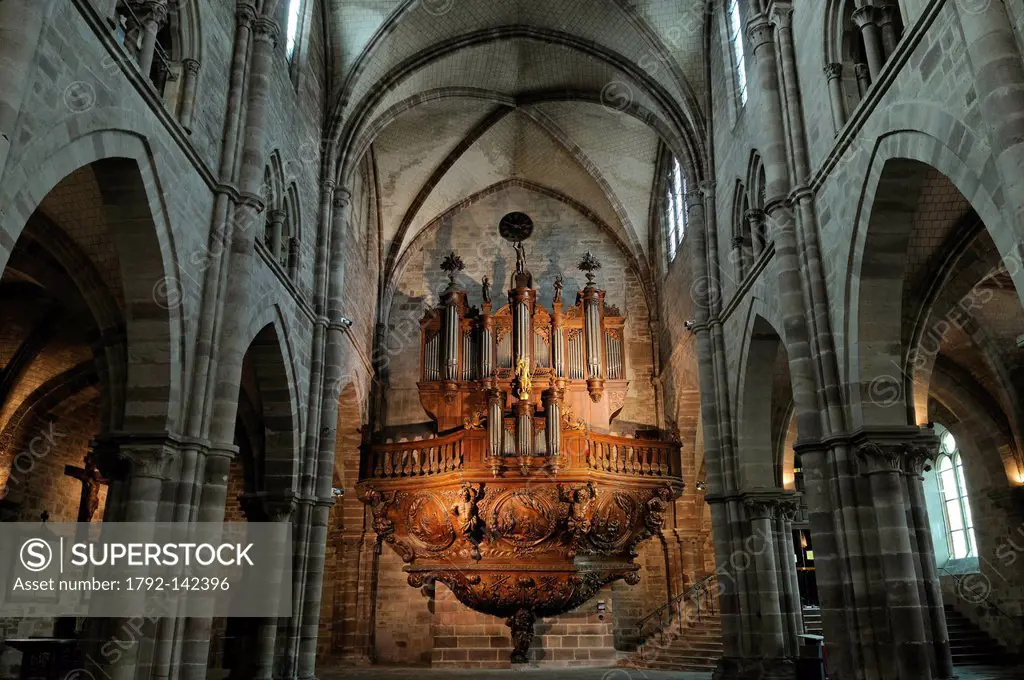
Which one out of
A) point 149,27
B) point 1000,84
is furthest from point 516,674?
point 1000,84

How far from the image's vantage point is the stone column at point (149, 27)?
10008 mm

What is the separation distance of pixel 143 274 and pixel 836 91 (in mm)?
9263

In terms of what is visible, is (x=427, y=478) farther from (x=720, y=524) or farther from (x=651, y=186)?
(x=651, y=186)

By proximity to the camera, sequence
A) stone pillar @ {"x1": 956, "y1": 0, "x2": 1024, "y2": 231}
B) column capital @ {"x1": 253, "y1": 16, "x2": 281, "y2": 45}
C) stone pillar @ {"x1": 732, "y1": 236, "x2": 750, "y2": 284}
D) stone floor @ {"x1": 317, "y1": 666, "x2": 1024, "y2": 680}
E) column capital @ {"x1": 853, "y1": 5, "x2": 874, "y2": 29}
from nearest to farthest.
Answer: stone pillar @ {"x1": 956, "y1": 0, "x2": 1024, "y2": 231} < column capital @ {"x1": 853, "y1": 5, "x2": 874, "y2": 29} < column capital @ {"x1": 253, "y1": 16, "x2": 281, "y2": 45} < stone pillar @ {"x1": 732, "y1": 236, "x2": 750, "y2": 284} < stone floor @ {"x1": 317, "y1": 666, "x2": 1024, "y2": 680}

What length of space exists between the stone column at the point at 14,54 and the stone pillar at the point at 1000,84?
7834 mm

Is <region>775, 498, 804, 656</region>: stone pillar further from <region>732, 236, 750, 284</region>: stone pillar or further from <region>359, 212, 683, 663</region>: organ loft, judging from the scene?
<region>359, 212, 683, 663</region>: organ loft

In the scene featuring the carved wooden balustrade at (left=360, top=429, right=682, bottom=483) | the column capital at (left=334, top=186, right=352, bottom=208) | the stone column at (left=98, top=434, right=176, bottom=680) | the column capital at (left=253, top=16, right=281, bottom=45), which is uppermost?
the column capital at (left=253, top=16, right=281, bottom=45)

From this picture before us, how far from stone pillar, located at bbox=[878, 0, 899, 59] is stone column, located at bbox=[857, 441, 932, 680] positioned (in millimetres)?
4813

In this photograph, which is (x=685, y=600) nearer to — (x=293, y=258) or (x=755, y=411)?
(x=755, y=411)

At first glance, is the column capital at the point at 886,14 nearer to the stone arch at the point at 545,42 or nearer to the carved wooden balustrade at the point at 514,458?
the stone arch at the point at 545,42

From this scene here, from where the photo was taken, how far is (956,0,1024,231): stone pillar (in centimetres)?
650

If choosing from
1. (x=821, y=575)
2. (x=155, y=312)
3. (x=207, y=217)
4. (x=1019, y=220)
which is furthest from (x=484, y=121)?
(x=1019, y=220)

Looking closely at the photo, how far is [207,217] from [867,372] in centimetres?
897

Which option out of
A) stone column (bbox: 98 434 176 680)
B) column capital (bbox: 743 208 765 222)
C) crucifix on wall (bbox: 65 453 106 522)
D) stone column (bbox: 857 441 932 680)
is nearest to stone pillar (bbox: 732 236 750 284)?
column capital (bbox: 743 208 765 222)
